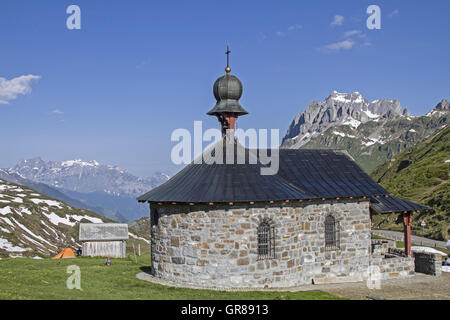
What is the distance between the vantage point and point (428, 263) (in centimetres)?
2578

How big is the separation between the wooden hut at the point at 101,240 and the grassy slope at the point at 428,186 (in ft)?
127

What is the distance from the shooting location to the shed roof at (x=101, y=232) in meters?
51.7

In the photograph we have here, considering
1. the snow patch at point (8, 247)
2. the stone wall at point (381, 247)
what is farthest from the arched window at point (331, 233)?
the snow patch at point (8, 247)

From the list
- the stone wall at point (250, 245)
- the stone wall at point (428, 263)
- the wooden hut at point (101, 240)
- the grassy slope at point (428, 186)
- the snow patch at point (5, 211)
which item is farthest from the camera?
the snow patch at point (5, 211)

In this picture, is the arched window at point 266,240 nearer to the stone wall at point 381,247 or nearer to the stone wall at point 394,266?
the stone wall at point 394,266

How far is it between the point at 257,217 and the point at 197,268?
3.74 meters

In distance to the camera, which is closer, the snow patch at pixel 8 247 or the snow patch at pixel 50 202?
the snow patch at pixel 8 247

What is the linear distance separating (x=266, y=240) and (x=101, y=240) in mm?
35590

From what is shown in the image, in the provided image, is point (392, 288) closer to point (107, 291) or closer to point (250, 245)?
point (250, 245)

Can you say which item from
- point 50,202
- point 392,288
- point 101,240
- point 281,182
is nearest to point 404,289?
point 392,288

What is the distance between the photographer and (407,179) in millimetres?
87750

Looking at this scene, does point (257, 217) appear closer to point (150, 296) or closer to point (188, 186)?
point (188, 186)
